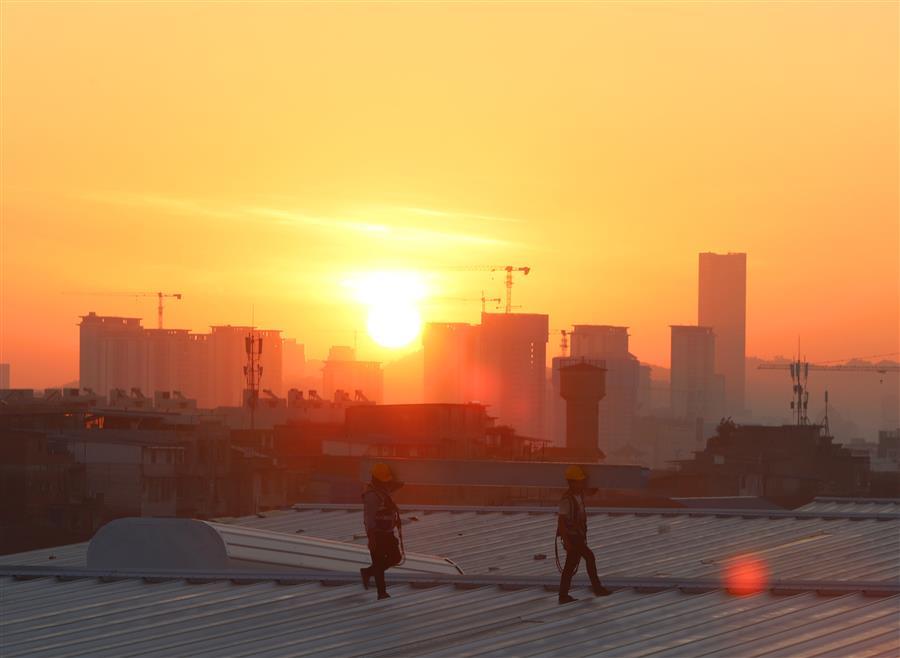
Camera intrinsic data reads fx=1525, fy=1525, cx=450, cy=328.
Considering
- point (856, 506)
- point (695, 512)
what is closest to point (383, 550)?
point (695, 512)

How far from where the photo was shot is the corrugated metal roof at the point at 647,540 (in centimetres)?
1950

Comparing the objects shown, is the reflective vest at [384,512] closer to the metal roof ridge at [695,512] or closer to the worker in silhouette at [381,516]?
the worker in silhouette at [381,516]

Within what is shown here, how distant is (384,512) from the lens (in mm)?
13703

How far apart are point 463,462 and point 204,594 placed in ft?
28.3

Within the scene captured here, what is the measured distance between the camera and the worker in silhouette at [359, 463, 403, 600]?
1348 centimetres

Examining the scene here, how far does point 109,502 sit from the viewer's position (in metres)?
63.8

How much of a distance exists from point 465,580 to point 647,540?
7.82m

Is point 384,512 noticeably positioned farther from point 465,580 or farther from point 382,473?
point 465,580

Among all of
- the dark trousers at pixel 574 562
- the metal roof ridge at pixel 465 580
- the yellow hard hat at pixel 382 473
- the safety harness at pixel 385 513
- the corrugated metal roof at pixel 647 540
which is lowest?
the corrugated metal roof at pixel 647 540

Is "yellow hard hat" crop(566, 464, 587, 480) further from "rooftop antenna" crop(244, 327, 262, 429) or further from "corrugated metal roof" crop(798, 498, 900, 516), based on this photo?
"rooftop antenna" crop(244, 327, 262, 429)

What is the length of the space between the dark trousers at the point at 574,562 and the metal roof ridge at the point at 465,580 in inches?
30.6

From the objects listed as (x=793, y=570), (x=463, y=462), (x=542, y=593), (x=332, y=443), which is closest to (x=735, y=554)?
(x=793, y=570)

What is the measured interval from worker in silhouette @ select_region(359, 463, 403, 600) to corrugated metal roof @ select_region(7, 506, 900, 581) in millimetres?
5346

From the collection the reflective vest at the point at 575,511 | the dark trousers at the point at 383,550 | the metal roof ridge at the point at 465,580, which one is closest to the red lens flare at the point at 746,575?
the metal roof ridge at the point at 465,580
